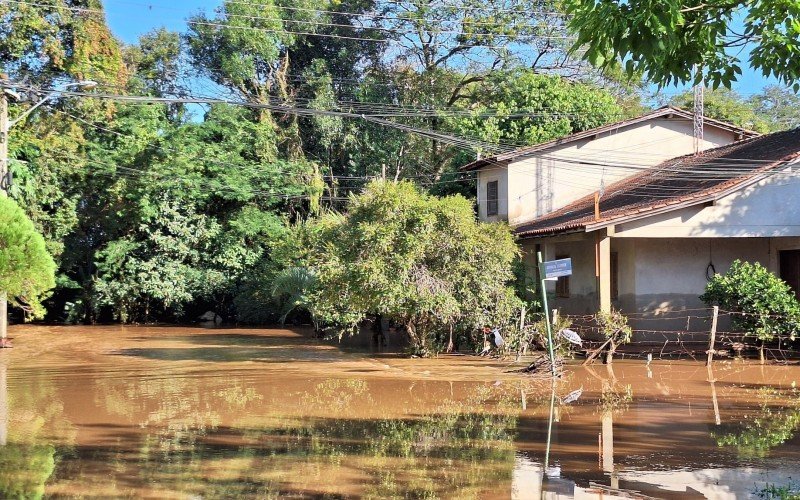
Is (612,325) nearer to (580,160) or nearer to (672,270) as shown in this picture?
(672,270)

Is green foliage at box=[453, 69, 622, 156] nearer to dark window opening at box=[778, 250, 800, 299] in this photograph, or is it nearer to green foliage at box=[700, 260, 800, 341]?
dark window opening at box=[778, 250, 800, 299]

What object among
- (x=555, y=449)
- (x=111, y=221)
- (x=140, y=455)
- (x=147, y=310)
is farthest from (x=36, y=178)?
(x=555, y=449)

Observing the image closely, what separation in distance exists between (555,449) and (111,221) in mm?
29507

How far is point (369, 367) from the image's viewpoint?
65.3 feet

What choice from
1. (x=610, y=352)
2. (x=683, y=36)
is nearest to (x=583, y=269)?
(x=610, y=352)

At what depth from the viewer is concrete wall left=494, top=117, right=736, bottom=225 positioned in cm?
2805

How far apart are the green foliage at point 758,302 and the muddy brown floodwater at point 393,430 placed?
43.5 inches

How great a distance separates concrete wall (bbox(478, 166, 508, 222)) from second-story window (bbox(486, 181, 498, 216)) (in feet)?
0.48

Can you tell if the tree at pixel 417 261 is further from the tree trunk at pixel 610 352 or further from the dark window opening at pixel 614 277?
the dark window opening at pixel 614 277

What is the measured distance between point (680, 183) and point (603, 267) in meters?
5.89

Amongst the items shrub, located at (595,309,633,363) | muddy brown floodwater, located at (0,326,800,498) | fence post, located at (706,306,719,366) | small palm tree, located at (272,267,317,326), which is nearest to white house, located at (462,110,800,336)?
shrub, located at (595,309,633,363)

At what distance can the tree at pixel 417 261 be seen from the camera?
19.4m

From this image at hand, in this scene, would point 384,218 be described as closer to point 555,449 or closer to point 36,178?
point 555,449

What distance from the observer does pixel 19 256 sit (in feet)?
71.4
